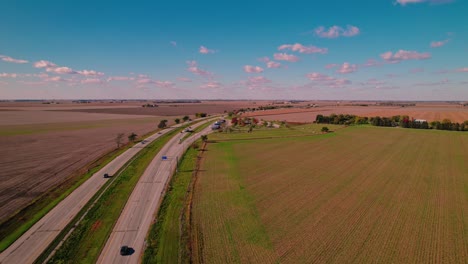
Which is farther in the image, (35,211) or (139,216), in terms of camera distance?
(35,211)

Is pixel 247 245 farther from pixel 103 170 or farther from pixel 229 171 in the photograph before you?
pixel 103 170

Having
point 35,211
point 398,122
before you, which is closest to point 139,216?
point 35,211

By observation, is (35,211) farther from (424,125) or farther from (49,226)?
(424,125)

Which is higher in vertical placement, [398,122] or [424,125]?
[398,122]

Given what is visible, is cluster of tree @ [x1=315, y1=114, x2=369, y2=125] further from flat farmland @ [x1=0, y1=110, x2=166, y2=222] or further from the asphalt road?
the asphalt road

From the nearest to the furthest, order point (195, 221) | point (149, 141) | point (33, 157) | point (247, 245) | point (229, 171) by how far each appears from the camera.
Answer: point (247, 245), point (195, 221), point (229, 171), point (33, 157), point (149, 141)

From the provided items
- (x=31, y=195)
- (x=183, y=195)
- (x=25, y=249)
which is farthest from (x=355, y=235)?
(x=31, y=195)
